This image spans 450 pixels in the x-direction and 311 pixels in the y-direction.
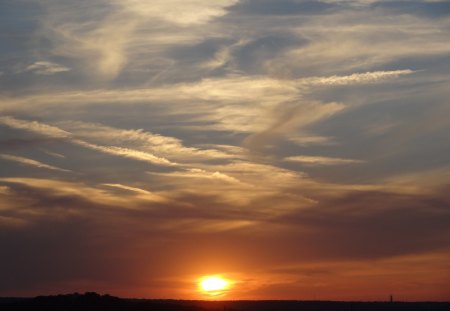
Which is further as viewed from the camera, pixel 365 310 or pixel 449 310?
pixel 365 310

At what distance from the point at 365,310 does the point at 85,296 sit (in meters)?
119

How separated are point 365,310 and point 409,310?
31.7 ft

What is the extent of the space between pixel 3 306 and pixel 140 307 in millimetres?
13411

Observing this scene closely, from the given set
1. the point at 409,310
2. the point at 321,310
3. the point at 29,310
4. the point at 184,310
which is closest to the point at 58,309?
the point at 29,310

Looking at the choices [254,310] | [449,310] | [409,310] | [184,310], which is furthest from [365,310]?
[184,310]

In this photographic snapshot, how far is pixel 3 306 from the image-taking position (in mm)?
91000

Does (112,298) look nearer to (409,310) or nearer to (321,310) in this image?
(321,310)

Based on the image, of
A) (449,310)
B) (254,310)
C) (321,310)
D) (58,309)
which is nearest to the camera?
(58,309)

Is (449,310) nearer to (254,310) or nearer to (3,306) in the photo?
(254,310)

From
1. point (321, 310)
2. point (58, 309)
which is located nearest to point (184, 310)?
point (58, 309)

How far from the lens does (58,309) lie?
8800 centimetres

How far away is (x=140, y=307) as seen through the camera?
9019 cm

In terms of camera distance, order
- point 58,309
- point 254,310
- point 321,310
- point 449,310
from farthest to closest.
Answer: point 321,310
point 254,310
point 449,310
point 58,309

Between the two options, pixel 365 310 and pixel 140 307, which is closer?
pixel 140 307
